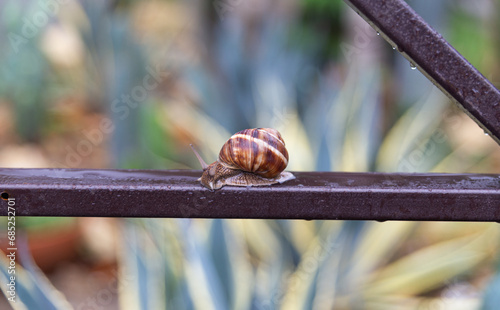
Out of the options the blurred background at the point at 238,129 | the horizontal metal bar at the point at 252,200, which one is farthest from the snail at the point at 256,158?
the blurred background at the point at 238,129

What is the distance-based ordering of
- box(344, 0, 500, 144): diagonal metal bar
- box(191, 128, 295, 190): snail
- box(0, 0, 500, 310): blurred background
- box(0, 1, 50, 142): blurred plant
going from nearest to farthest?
box(344, 0, 500, 144): diagonal metal bar
box(191, 128, 295, 190): snail
box(0, 0, 500, 310): blurred background
box(0, 1, 50, 142): blurred plant

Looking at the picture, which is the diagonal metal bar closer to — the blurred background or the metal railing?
the metal railing

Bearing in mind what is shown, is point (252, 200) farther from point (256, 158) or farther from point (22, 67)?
point (22, 67)

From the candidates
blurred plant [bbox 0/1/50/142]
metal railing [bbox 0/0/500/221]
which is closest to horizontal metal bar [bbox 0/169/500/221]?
metal railing [bbox 0/0/500/221]

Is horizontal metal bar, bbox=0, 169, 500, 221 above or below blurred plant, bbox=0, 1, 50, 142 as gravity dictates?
below

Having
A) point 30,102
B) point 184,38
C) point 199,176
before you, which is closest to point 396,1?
point 199,176

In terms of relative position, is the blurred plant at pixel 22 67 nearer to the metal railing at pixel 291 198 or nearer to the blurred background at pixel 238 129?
the blurred background at pixel 238 129

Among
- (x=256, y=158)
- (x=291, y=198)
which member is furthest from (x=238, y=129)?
(x=291, y=198)
